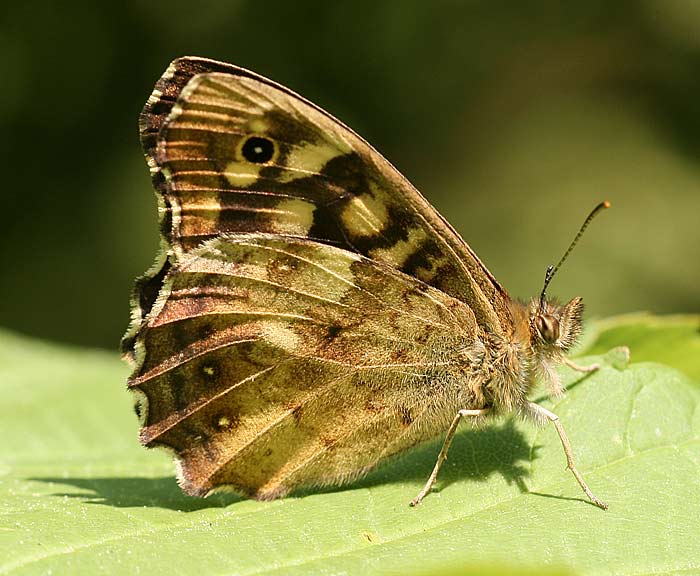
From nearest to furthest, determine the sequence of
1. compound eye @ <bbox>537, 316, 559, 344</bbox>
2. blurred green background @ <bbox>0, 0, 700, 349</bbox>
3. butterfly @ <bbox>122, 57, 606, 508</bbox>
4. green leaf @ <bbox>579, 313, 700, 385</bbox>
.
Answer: butterfly @ <bbox>122, 57, 606, 508</bbox> → compound eye @ <bbox>537, 316, 559, 344</bbox> → green leaf @ <bbox>579, 313, 700, 385</bbox> → blurred green background @ <bbox>0, 0, 700, 349</bbox>

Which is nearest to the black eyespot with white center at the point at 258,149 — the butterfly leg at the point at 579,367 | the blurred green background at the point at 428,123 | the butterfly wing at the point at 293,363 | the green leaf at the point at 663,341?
the butterfly wing at the point at 293,363

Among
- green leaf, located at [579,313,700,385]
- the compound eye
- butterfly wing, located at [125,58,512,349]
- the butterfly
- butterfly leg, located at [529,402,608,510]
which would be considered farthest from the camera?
green leaf, located at [579,313,700,385]

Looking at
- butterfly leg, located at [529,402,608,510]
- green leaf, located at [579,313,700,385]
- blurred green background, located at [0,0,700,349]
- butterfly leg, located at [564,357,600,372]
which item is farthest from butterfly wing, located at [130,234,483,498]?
blurred green background, located at [0,0,700,349]

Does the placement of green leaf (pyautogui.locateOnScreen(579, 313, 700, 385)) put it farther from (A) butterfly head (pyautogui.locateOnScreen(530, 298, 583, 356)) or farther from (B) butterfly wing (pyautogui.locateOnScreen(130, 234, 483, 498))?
(B) butterfly wing (pyautogui.locateOnScreen(130, 234, 483, 498))

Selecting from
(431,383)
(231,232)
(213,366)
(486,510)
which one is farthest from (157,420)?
(486,510)

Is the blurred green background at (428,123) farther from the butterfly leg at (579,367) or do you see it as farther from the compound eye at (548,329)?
the compound eye at (548,329)

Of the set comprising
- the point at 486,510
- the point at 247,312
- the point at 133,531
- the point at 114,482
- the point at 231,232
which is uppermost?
the point at 231,232

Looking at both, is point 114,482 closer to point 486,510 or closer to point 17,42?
point 486,510
